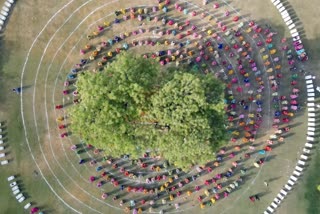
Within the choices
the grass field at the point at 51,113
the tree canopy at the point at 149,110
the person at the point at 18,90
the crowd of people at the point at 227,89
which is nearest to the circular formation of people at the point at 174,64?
the crowd of people at the point at 227,89

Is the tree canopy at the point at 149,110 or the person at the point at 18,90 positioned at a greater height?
the person at the point at 18,90

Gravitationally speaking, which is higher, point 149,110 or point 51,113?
point 51,113

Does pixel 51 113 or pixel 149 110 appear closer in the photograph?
pixel 149 110

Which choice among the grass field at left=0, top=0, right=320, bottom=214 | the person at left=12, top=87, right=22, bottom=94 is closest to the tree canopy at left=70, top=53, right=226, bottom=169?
the grass field at left=0, top=0, right=320, bottom=214

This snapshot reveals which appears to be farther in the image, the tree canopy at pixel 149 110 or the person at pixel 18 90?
the person at pixel 18 90

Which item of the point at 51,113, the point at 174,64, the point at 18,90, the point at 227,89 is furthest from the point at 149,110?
the point at 18,90

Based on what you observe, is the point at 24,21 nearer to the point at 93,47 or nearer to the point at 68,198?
the point at 93,47

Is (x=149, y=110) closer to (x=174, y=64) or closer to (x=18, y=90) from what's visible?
(x=174, y=64)

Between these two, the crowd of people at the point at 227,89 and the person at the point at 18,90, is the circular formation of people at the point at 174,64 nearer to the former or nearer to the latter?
the crowd of people at the point at 227,89
